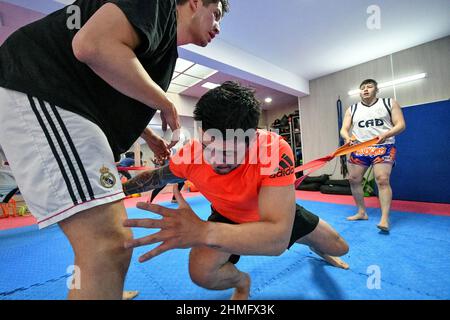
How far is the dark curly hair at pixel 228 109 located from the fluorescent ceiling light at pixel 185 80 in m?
4.77

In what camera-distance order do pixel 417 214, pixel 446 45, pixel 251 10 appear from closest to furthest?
pixel 417 214
pixel 251 10
pixel 446 45

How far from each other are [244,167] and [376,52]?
494cm

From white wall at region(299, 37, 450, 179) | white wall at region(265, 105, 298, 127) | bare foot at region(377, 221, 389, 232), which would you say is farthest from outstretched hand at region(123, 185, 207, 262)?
white wall at region(265, 105, 298, 127)

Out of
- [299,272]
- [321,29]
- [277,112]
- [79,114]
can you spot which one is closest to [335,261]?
[299,272]

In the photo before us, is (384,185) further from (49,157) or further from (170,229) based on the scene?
(49,157)

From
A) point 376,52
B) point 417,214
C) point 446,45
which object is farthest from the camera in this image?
point 376,52

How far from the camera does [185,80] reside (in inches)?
219

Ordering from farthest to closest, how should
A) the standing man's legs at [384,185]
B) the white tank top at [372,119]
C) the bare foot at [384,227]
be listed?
the white tank top at [372,119] → the standing man's legs at [384,185] → the bare foot at [384,227]

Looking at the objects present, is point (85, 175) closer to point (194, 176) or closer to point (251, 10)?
point (194, 176)

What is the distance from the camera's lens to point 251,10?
10.1 feet

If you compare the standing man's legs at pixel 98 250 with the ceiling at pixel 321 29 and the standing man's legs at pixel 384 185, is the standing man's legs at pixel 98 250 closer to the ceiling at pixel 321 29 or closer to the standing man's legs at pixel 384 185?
the standing man's legs at pixel 384 185

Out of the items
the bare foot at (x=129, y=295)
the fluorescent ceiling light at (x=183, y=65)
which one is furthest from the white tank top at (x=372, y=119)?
the fluorescent ceiling light at (x=183, y=65)

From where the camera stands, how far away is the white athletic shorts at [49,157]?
0.56 m
